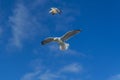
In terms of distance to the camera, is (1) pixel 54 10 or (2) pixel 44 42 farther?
(2) pixel 44 42

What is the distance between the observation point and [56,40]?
26.9 m

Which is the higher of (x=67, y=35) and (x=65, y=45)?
(x=67, y=35)

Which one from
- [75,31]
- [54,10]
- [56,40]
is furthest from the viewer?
[56,40]

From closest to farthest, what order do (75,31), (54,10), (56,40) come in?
(54,10) → (75,31) → (56,40)

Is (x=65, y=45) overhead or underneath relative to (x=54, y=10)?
underneath

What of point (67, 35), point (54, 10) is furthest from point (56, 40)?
point (54, 10)

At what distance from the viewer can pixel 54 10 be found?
75.9ft

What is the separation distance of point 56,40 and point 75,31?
124 inches

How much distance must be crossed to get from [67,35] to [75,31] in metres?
1.61

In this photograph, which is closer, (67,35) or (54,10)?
(54,10)

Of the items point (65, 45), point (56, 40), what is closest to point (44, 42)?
point (56, 40)

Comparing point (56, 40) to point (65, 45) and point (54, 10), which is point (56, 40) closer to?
point (65, 45)

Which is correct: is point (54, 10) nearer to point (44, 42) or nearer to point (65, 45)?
point (65, 45)

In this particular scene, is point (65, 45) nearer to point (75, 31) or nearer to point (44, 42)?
point (75, 31)
